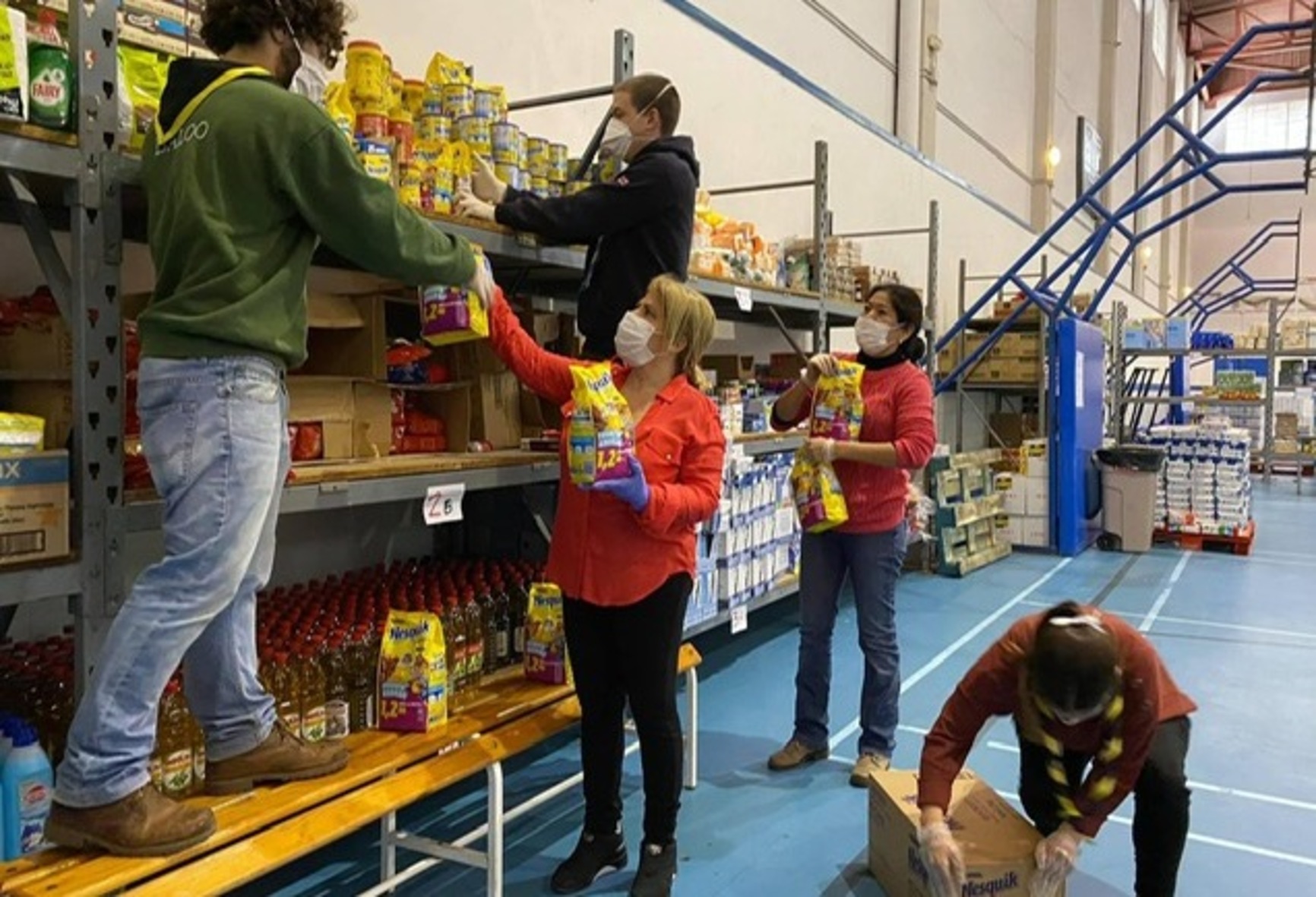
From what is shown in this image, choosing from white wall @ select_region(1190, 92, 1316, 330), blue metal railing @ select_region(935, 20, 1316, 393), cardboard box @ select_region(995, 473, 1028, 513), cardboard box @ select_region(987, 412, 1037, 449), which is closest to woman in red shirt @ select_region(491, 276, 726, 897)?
blue metal railing @ select_region(935, 20, 1316, 393)

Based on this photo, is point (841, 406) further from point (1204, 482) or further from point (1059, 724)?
point (1204, 482)

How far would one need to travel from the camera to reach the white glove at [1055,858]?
227cm

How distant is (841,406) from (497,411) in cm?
116

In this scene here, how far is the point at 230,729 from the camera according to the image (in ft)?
6.91

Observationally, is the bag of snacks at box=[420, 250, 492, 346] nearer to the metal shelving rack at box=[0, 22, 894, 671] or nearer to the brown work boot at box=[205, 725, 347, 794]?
the metal shelving rack at box=[0, 22, 894, 671]

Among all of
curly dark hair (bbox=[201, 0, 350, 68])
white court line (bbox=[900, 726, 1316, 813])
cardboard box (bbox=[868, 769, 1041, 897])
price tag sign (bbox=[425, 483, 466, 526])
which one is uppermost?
curly dark hair (bbox=[201, 0, 350, 68])

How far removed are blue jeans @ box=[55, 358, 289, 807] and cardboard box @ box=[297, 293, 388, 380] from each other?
91cm

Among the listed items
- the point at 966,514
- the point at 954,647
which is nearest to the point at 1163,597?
the point at 966,514

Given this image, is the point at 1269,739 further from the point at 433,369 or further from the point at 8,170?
the point at 8,170

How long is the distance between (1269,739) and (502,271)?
351 centimetres

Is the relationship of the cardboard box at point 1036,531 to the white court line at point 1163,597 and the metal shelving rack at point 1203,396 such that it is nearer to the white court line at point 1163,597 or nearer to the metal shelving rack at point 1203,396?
the white court line at point 1163,597

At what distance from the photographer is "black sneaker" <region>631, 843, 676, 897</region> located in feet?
8.37

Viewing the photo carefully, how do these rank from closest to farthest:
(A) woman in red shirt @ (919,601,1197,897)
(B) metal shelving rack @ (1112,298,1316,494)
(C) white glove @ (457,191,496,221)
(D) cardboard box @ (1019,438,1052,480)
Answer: (A) woman in red shirt @ (919,601,1197,897), (C) white glove @ (457,191,496,221), (D) cardboard box @ (1019,438,1052,480), (B) metal shelving rack @ (1112,298,1316,494)

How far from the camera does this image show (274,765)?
2.17 m
